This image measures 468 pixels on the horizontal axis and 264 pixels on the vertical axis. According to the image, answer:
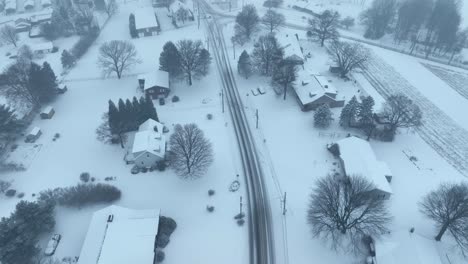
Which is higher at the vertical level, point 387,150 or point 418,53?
Answer: point 418,53

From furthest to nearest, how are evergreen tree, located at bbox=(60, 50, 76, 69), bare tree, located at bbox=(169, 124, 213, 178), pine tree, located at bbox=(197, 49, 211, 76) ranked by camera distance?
evergreen tree, located at bbox=(60, 50, 76, 69) < pine tree, located at bbox=(197, 49, 211, 76) < bare tree, located at bbox=(169, 124, 213, 178)

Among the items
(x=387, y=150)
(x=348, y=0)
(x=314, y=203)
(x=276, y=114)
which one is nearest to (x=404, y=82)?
(x=387, y=150)

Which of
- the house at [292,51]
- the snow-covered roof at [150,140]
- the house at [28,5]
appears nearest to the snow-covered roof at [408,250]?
the snow-covered roof at [150,140]

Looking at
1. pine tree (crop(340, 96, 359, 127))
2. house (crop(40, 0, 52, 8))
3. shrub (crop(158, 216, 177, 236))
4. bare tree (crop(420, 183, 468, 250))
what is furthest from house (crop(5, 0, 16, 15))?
bare tree (crop(420, 183, 468, 250))

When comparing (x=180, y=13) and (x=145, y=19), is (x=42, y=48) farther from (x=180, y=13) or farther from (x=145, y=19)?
(x=180, y=13)

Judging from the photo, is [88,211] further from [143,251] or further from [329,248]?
[329,248]

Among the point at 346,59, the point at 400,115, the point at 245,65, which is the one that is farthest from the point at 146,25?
the point at 400,115

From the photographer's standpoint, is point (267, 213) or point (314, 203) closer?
point (314, 203)

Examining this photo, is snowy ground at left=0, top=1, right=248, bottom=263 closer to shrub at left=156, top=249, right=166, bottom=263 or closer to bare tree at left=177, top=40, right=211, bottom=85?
shrub at left=156, top=249, right=166, bottom=263
